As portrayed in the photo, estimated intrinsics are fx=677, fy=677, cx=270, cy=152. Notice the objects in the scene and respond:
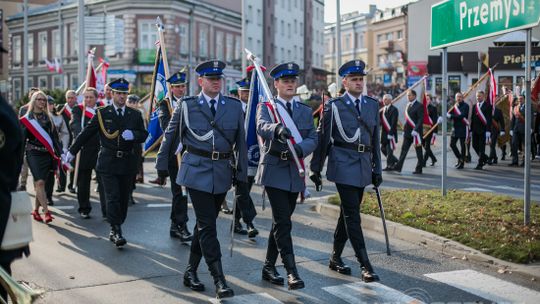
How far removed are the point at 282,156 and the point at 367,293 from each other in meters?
1.49

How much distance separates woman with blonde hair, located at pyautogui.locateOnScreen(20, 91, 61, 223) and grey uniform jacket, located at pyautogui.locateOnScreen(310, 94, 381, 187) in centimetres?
479

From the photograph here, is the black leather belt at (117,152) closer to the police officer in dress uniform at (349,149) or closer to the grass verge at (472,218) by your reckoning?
the police officer in dress uniform at (349,149)

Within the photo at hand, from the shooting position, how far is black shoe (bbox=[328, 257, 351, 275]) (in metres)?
6.78

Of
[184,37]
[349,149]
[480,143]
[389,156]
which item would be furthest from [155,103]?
[184,37]

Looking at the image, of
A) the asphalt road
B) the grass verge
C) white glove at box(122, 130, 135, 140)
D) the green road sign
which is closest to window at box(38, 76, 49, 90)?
the asphalt road

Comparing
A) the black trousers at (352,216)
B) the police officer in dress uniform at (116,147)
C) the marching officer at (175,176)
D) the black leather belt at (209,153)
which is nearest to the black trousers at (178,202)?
the marching officer at (175,176)

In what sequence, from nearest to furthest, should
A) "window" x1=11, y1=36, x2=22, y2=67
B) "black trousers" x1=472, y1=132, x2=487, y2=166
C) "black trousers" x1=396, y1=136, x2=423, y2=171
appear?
"black trousers" x1=396, y1=136, x2=423, y2=171, "black trousers" x1=472, y1=132, x2=487, y2=166, "window" x1=11, y1=36, x2=22, y2=67

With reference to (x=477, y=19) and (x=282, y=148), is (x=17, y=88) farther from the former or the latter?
(x=282, y=148)

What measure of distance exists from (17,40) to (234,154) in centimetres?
5884

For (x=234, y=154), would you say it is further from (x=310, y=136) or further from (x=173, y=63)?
(x=173, y=63)

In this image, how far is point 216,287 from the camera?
19.3 feet

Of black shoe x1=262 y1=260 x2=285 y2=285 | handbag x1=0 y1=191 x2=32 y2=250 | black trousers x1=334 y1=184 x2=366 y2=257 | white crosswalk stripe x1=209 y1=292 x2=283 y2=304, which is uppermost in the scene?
handbag x1=0 y1=191 x2=32 y2=250

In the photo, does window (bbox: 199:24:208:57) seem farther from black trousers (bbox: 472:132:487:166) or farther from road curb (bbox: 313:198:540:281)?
road curb (bbox: 313:198:540:281)

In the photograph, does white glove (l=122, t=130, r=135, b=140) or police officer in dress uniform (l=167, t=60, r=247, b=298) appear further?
white glove (l=122, t=130, r=135, b=140)
